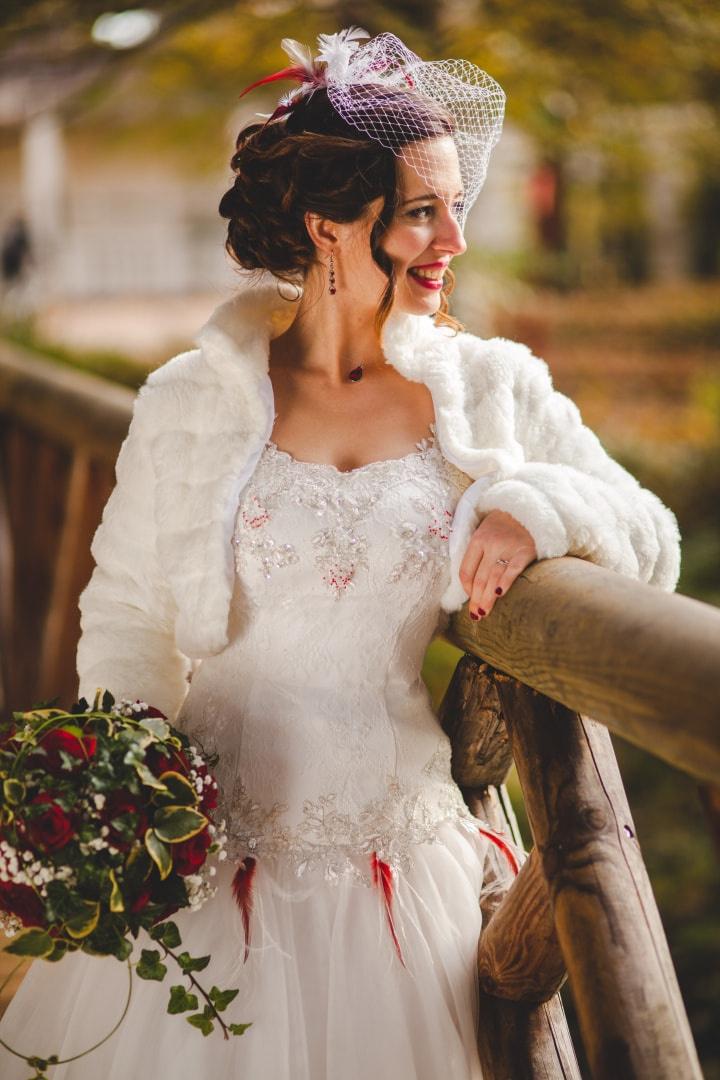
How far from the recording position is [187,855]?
1630mm

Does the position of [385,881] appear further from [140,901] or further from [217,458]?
[217,458]

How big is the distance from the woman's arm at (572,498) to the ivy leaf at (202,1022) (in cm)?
80

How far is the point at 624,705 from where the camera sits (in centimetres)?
122

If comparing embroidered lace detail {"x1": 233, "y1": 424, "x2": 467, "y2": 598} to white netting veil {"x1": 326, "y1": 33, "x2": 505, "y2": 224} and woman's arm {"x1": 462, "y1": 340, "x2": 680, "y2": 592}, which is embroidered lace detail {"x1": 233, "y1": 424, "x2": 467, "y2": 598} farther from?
white netting veil {"x1": 326, "y1": 33, "x2": 505, "y2": 224}

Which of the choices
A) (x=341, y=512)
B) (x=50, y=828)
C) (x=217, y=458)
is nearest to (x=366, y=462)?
(x=341, y=512)

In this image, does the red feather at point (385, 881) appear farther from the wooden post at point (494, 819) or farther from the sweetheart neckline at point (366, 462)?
the sweetheart neckline at point (366, 462)

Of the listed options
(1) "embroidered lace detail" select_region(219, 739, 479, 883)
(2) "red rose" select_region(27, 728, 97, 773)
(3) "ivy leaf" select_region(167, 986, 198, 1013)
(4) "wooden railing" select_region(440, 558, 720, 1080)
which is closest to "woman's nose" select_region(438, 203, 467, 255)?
(4) "wooden railing" select_region(440, 558, 720, 1080)

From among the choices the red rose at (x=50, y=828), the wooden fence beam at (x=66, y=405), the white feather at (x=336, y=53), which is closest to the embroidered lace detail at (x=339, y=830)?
the red rose at (x=50, y=828)

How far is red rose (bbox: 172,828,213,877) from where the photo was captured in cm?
163

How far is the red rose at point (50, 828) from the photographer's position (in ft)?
5.05

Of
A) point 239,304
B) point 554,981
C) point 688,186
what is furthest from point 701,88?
point 688,186

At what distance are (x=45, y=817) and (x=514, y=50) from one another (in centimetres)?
579

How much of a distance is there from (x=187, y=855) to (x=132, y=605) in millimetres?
605

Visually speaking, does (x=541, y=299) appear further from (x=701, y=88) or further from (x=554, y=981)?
(x=554, y=981)
